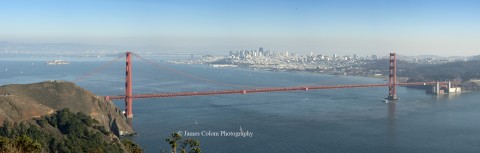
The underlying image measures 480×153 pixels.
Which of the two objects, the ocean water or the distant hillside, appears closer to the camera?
the ocean water

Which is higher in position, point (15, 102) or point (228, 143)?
point (15, 102)

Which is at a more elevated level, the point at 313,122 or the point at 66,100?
the point at 66,100

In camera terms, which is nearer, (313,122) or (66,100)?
(66,100)

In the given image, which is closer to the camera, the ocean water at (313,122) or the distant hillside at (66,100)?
the ocean water at (313,122)

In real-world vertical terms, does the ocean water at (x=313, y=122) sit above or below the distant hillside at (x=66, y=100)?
below

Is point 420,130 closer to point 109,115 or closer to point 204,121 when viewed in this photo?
point 204,121

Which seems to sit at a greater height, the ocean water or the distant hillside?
the distant hillside

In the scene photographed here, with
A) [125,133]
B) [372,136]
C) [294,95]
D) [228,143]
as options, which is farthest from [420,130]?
[294,95]

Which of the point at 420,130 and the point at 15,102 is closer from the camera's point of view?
the point at 15,102
